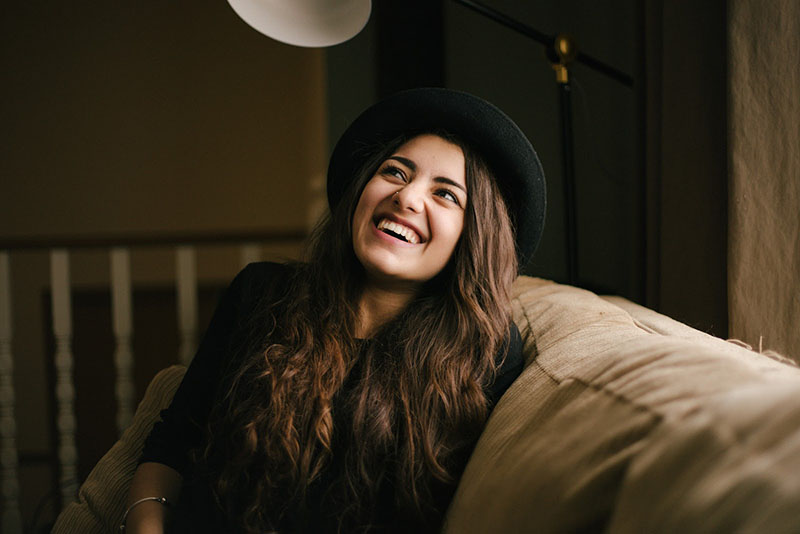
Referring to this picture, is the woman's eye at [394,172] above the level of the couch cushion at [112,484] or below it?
above

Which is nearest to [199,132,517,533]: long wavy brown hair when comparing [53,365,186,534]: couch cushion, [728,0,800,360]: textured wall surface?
[53,365,186,534]: couch cushion

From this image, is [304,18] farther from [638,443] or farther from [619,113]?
[638,443]

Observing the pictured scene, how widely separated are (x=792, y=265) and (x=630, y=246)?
820mm

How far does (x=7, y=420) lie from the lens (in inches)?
80.4

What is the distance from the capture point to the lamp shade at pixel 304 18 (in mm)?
1304

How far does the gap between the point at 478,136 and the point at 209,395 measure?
70 cm

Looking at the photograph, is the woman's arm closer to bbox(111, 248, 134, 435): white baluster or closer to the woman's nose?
the woman's nose

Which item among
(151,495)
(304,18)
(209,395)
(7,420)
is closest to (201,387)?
(209,395)

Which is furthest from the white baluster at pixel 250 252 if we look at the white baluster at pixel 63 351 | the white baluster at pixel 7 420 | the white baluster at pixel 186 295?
the white baluster at pixel 7 420

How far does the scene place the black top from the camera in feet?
3.34

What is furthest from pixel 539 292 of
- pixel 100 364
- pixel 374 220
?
pixel 100 364

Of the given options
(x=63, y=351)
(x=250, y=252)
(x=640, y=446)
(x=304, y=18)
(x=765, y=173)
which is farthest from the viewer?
(x=250, y=252)

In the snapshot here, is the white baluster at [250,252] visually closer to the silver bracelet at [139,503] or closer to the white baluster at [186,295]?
the white baluster at [186,295]

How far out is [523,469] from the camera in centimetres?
61
